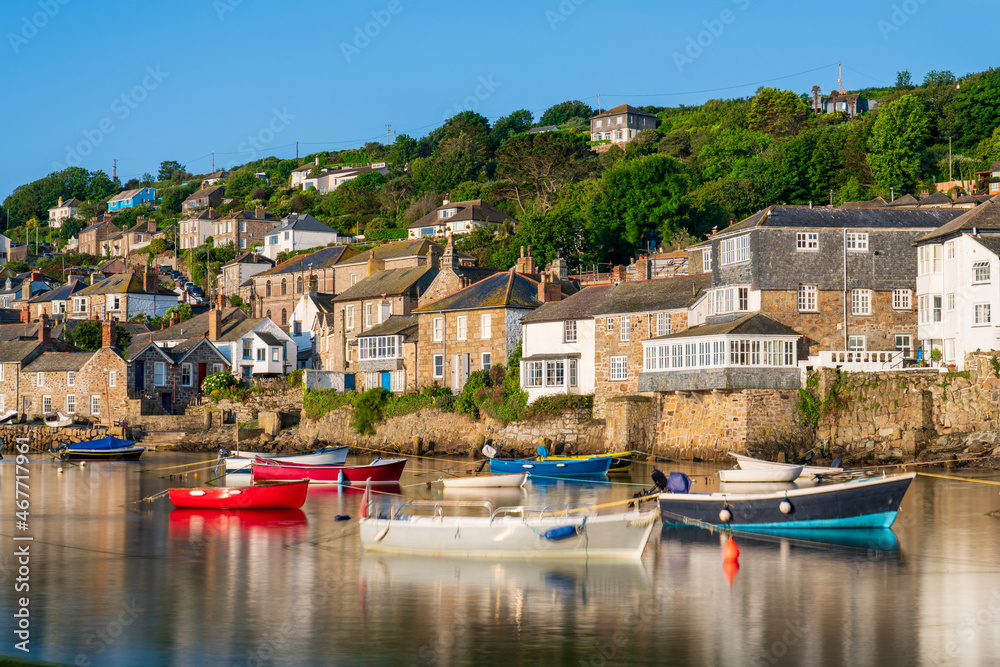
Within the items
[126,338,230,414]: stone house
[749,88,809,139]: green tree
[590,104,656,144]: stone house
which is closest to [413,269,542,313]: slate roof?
[126,338,230,414]: stone house

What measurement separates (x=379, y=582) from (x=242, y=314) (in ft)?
237

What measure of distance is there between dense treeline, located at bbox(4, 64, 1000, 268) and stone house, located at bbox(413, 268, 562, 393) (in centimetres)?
1935

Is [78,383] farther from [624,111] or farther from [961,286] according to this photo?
[624,111]

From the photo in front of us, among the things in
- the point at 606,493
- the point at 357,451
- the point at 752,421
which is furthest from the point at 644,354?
the point at 357,451

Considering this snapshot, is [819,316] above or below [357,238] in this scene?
below

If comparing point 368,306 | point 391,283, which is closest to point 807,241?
point 391,283

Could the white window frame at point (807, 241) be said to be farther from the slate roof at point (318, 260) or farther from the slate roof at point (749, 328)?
the slate roof at point (318, 260)

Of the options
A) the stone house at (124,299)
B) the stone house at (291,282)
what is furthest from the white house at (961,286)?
the stone house at (124,299)

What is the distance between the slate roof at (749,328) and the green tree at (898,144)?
50.1m

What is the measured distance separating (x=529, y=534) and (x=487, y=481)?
17.9 meters

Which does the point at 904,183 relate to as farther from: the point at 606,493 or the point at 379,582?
the point at 379,582

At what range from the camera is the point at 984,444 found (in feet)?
153

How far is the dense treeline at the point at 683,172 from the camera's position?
3514 inches

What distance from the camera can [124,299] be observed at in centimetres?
10769
